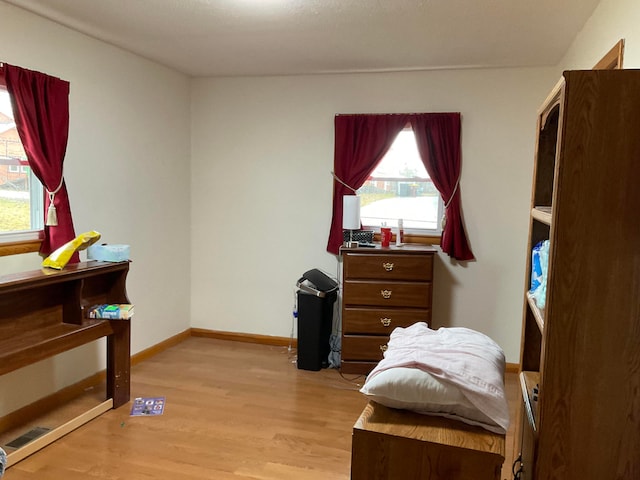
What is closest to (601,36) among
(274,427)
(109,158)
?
(274,427)

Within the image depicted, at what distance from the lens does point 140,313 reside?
4.04m

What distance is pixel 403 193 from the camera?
4273 millimetres

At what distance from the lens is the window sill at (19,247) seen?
2.83m

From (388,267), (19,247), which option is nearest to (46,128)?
(19,247)

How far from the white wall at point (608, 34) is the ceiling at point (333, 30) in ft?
0.26

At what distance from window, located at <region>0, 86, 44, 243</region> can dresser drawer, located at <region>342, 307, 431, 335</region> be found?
224 centimetres

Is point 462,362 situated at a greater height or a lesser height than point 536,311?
lesser

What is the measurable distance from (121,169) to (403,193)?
2.28 metres

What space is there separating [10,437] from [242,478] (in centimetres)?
138

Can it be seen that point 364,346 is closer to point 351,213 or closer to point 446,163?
point 351,213

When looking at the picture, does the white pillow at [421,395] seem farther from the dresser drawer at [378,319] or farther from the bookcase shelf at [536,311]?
the dresser drawer at [378,319]

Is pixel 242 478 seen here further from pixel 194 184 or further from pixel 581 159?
pixel 194 184

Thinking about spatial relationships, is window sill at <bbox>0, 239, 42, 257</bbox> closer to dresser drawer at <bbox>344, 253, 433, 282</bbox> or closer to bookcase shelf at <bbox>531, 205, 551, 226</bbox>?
dresser drawer at <bbox>344, 253, 433, 282</bbox>

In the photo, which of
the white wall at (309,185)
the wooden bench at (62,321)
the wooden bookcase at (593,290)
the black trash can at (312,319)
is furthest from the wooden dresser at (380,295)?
the wooden bookcase at (593,290)
